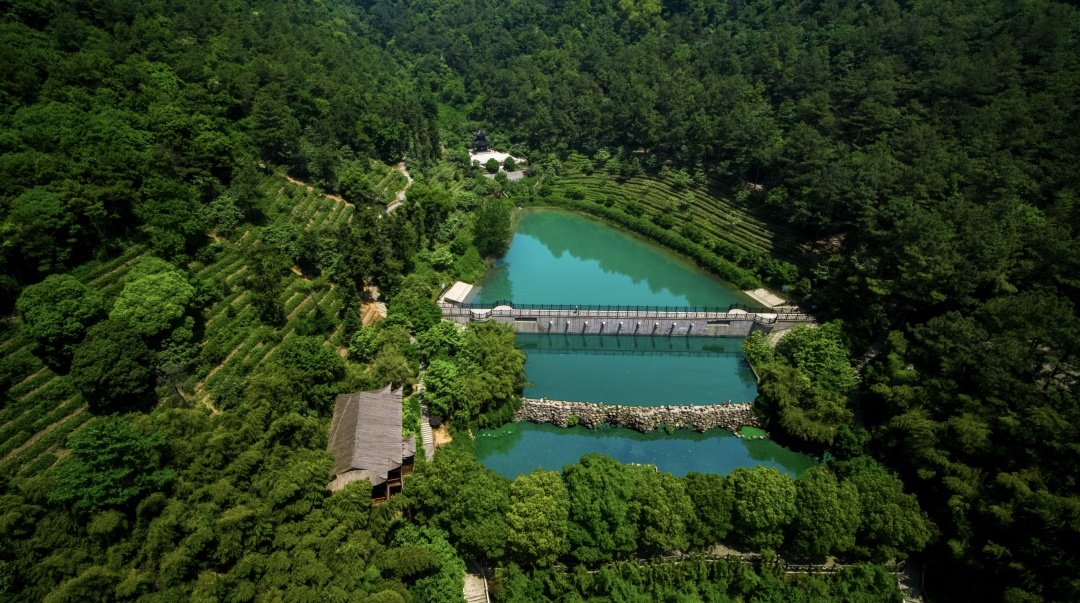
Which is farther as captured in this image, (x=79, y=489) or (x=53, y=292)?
(x=53, y=292)

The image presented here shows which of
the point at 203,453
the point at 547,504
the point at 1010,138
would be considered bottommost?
the point at 547,504

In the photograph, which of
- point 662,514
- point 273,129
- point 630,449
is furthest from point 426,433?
point 273,129

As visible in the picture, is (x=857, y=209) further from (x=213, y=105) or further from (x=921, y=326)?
(x=213, y=105)

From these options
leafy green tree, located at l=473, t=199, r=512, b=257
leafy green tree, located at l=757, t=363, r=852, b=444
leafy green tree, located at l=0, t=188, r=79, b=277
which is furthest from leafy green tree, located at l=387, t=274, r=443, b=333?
leafy green tree, located at l=757, t=363, r=852, b=444

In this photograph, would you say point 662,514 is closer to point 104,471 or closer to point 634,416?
point 634,416

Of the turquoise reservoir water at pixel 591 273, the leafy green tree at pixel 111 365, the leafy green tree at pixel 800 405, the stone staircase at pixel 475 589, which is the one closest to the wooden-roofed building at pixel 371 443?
the stone staircase at pixel 475 589

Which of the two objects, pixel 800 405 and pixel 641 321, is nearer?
pixel 800 405

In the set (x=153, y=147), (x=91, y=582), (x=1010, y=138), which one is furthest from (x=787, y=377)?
(x=153, y=147)
